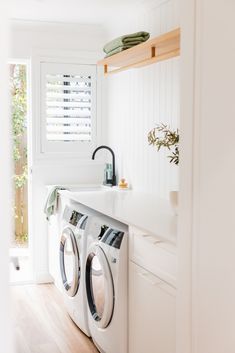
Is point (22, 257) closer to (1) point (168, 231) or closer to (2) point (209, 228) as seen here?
(1) point (168, 231)

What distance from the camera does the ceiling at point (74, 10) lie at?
140 inches

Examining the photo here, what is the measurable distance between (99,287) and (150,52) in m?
1.50

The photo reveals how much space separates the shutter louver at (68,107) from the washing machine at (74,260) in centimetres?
94

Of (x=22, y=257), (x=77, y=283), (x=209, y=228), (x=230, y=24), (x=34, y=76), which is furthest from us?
(x=22, y=257)

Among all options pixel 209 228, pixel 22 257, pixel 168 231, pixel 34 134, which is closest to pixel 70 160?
pixel 34 134

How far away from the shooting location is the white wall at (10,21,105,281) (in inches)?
167

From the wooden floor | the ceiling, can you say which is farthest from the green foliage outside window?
the wooden floor

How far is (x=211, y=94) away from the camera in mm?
1598

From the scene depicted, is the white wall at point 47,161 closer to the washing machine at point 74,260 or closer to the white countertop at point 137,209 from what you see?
the white countertop at point 137,209

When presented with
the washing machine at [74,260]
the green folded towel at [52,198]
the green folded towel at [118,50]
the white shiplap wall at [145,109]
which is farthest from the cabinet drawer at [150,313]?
the green folded towel at [52,198]

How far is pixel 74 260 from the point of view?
3279mm

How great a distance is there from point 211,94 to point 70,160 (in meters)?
2.92

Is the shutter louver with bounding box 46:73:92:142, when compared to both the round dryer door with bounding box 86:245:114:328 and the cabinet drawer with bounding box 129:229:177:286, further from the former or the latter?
the cabinet drawer with bounding box 129:229:177:286

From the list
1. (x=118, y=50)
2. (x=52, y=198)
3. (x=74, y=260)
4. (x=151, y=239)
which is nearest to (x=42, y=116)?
(x=52, y=198)
